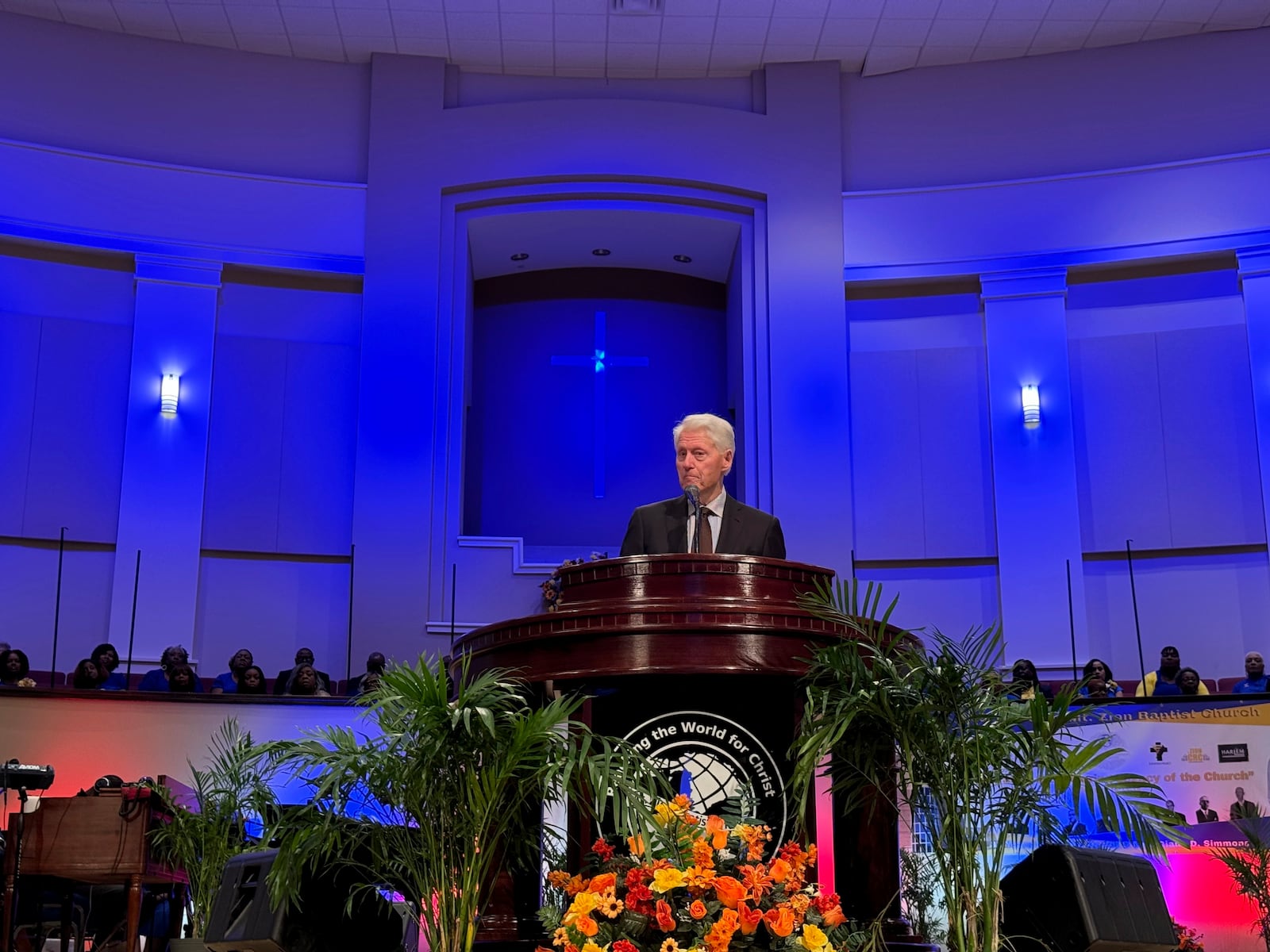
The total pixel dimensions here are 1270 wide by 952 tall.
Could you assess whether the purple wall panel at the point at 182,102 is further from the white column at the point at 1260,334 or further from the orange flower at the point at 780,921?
the orange flower at the point at 780,921

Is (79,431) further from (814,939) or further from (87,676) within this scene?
(814,939)

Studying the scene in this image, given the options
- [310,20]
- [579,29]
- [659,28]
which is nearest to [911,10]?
[659,28]

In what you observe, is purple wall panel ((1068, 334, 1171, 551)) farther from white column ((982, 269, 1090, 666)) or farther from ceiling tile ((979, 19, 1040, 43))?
ceiling tile ((979, 19, 1040, 43))

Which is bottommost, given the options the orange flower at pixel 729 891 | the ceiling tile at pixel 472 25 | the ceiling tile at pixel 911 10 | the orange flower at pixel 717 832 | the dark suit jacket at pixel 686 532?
the orange flower at pixel 729 891

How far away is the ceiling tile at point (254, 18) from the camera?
1233 centimetres

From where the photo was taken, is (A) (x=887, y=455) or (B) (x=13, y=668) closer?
(B) (x=13, y=668)

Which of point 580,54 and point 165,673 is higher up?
point 580,54

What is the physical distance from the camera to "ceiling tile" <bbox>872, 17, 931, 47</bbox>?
12.5m

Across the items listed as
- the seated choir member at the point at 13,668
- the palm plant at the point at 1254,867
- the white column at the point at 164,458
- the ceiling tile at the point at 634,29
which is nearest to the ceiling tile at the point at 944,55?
the ceiling tile at the point at 634,29

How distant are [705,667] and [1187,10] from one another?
11.0 metres

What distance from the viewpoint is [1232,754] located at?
7.02m

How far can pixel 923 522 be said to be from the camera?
12.6 m

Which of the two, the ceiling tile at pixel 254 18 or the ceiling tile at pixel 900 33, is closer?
the ceiling tile at pixel 254 18

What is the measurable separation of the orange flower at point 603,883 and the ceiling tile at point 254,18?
35.9ft
